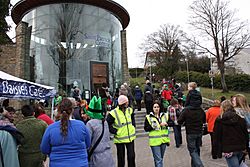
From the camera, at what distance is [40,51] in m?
18.0

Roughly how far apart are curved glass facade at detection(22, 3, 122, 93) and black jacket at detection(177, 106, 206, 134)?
12.9 metres

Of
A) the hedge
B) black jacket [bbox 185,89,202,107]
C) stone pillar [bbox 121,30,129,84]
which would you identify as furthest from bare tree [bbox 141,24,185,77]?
black jacket [bbox 185,89,202,107]

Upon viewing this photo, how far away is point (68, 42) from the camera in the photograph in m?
17.8

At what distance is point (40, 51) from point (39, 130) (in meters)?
14.9

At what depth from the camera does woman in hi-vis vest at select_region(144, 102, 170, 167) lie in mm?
5520

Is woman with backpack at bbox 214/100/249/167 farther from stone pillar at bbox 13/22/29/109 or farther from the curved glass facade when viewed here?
stone pillar at bbox 13/22/29/109

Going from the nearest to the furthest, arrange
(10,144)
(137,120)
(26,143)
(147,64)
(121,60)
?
(10,144) → (26,143) → (137,120) → (121,60) → (147,64)

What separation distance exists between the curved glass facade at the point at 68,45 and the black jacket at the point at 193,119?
1290 cm

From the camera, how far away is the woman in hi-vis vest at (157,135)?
18.1 ft

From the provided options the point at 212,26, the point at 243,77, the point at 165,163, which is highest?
the point at 212,26

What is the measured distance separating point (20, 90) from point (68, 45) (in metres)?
11.8

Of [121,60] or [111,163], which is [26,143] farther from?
[121,60]

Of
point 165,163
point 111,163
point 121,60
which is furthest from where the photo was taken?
point 121,60

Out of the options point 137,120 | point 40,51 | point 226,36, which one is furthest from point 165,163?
point 226,36
